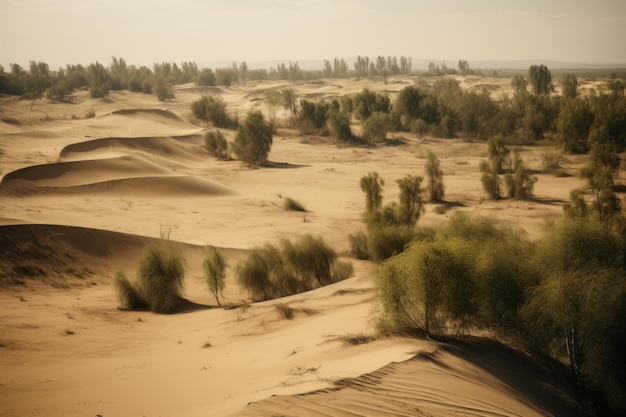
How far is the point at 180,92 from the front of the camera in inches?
3565

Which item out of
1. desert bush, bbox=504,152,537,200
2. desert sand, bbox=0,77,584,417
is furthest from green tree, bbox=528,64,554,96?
desert bush, bbox=504,152,537,200

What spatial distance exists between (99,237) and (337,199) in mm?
13635

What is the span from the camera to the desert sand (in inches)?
334

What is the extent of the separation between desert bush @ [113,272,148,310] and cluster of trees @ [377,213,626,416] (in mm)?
7239

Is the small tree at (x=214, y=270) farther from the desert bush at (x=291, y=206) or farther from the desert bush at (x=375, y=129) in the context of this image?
the desert bush at (x=375, y=129)

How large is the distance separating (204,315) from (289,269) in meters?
3.77

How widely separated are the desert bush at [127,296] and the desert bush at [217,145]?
27462mm

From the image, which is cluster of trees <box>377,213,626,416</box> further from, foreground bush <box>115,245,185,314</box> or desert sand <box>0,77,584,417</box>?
foreground bush <box>115,245,185,314</box>

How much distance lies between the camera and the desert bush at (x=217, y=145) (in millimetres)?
42219

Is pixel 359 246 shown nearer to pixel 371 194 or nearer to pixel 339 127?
pixel 371 194

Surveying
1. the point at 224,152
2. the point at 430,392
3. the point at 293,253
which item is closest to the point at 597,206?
the point at 293,253

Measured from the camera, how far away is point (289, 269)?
679 inches

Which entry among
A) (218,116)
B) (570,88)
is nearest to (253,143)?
(218,116)

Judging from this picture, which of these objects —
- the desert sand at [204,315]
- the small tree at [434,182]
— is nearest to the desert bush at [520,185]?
the desert sand at [204,315]
